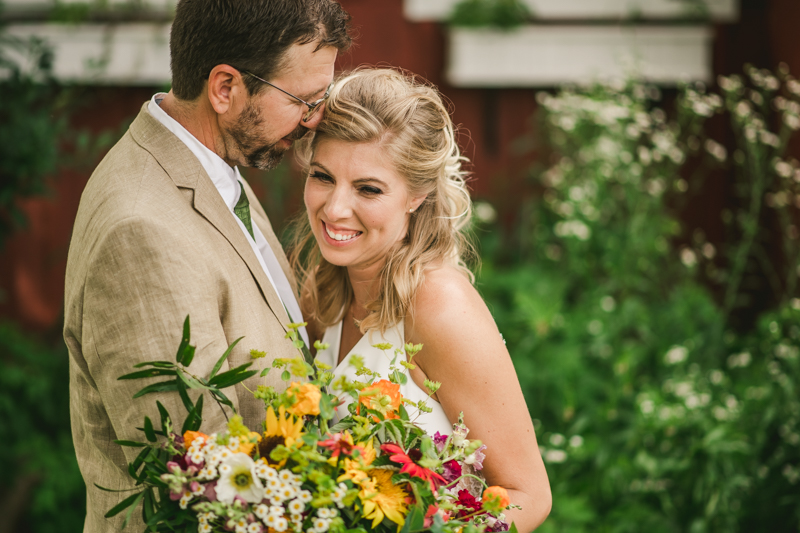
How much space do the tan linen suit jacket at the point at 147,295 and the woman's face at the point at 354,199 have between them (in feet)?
1.00

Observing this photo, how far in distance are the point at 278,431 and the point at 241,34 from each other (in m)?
0.97

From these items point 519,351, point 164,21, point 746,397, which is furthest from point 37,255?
point 746,397

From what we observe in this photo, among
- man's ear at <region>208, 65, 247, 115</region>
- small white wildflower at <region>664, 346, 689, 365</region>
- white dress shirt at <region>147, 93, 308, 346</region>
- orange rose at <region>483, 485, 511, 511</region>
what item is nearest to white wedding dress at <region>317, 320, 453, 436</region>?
white dress shirt at <region>147, 93, 308, 346</region>

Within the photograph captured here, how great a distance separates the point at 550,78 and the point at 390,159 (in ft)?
10.3

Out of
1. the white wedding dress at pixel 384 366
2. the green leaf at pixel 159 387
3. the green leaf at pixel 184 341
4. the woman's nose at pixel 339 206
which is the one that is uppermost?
the woman's nose at pixel 339 206

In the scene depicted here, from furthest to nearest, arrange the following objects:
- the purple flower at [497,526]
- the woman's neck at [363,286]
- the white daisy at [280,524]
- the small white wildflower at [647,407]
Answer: the small white wildflower at [647,407] → the woman's neck at [363,286] → the purple flower at [497,526] → the white daisy at [280,524]

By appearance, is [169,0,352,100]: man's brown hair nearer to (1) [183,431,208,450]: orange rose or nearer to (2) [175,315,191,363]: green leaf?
(2) [175,315,191,363]: green leaf

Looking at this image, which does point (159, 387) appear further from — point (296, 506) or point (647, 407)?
point (647, 407)

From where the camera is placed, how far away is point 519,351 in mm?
3602

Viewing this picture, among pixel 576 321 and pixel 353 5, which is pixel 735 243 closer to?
pixel 576 321

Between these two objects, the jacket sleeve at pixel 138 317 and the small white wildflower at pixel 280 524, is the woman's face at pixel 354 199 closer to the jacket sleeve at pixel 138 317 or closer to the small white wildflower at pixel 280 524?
the jacket sleeve at pixel 138 317

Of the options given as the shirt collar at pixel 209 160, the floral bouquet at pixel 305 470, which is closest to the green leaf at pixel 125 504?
the floral bouquet at pixel 305 470

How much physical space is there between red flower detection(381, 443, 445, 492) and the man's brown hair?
0.99 m

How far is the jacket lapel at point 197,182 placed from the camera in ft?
5.11
